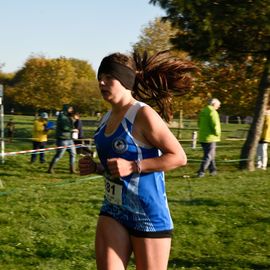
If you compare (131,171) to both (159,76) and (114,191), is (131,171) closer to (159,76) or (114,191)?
(114,191)

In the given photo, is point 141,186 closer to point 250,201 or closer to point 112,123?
point 112,123

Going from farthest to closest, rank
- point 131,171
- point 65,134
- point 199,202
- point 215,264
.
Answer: point 65,134 < point 199,202 < point 215,264 < point 131,171

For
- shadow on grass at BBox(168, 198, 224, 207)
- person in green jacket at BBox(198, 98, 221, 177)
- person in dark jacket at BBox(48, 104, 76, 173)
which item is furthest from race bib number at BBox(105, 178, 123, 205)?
person in dark jacket at BBox(48, 104, 76, 173)

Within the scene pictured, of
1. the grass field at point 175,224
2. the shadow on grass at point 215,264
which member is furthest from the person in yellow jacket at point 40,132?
the shadow on grass at point 215,264

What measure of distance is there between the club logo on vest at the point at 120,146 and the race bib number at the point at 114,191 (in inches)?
7.6

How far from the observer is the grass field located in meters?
5.30

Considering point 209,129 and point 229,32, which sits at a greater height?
point 229,32

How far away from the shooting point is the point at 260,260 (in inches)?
215

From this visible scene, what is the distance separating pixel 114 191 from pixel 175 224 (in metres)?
3.93

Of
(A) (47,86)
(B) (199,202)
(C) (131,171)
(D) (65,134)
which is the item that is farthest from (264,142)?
(A) (47,86)

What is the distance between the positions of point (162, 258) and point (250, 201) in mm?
5582

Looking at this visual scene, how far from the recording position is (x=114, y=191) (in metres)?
3.00

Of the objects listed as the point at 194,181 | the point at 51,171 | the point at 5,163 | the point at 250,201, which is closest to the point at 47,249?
the point at 250,201

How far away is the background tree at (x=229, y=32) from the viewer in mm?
12047
